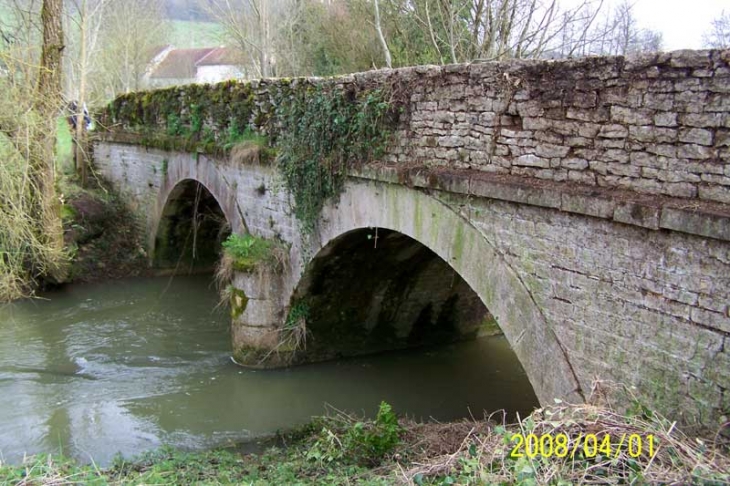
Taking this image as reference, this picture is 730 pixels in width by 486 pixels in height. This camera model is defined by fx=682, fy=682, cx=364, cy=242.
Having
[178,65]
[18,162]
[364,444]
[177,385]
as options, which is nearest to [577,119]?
[364,444]

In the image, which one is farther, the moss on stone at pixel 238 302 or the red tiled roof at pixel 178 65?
the red tiled roof at pixel 178 65

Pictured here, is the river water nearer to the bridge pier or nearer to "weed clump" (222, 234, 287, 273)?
the bridge pier

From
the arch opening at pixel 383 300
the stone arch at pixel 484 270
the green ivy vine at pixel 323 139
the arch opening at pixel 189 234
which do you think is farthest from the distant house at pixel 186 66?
the stone arch at pixel 484 270

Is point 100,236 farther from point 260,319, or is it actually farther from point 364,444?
point 364,444

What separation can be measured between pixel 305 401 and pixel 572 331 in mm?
4343

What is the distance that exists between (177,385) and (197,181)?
13.2 feet

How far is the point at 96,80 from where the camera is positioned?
24703mm

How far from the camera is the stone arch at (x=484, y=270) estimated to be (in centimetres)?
485

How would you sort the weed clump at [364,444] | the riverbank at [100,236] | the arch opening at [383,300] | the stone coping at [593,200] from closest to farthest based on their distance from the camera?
the stone coping at [593,200] → the weed clump at [364,444] → the arch opening at [383,300] → the riverbank at [100,236]

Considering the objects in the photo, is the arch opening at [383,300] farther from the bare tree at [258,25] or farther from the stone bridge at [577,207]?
the bare tree at [258,25]

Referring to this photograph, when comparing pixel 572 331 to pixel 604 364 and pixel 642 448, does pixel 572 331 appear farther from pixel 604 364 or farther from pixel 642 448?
pixel 642 448

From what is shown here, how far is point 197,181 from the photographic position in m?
11.4

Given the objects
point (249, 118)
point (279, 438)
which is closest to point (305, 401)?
point (279, 438)
